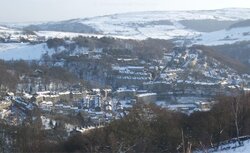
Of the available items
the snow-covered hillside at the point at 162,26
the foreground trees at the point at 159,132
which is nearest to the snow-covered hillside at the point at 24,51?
the snow-covered hillside at the point at 162,26

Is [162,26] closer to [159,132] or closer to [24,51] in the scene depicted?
[24,51]

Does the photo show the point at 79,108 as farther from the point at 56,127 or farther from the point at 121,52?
the point at 121,52

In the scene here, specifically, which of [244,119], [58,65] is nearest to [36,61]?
[58,65]

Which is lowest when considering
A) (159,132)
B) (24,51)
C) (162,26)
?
(162,26)

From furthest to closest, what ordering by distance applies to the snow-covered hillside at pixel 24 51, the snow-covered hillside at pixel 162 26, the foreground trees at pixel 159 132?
the snow-covered hillside at pixel 162 26 → the snow-covered hillside at pixel 24 51 → the foreground trees at pixel 159 132

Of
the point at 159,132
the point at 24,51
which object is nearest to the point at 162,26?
the point at 24,51

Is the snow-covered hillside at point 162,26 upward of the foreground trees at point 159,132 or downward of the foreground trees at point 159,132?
downward

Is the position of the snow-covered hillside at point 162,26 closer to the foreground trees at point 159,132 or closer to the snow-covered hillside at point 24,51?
the snow-covered hillside at point 24,51

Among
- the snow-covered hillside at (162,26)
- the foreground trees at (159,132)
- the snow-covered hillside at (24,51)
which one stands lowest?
the snow-covered hillside at (162,26)

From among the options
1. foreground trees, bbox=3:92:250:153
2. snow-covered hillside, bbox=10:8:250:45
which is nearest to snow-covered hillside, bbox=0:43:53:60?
snow-covered hillside, bbox=10:8:250:45

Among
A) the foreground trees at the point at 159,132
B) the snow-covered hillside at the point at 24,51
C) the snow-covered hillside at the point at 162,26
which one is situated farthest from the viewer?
the snow-covered hillside at the point at 162,26

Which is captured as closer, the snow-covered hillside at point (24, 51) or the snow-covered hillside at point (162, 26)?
the snow-covered hillside at point (24, 51)

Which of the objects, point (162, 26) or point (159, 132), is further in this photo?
point (162, 26)

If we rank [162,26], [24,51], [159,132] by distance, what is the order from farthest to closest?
[162,26]
[24,51]
[159,132]
